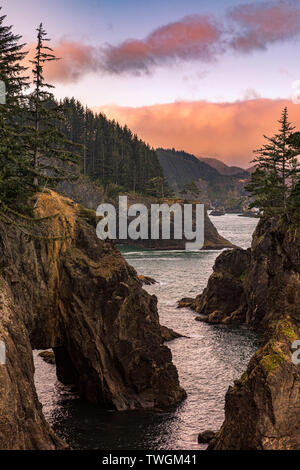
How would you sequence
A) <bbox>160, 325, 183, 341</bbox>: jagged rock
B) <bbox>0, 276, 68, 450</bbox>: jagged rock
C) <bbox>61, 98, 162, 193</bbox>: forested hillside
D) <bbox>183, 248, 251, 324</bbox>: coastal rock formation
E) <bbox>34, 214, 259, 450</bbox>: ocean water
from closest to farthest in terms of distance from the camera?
<bbox>0, 276, 68, 450</bbox>: jagged rock → <bbox>34, 214, 259, 450</bbox>: ocean water → <bbox>160, 325, 183, 341</bbox>: jagged rock → <bbox>183, 248, 251, 324</bbox>: coastal rock formation → <bbox>61, 98, 162, 193</bbox>: forested hillside

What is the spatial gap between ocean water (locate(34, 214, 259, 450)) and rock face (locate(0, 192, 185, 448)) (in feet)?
6.09

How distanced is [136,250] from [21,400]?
121 metres

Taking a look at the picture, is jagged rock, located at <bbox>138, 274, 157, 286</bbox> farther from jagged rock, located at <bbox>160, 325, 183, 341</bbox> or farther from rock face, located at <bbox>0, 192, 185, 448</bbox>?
rock face, located at <bbox>0, 192, 185, 448</bbox>

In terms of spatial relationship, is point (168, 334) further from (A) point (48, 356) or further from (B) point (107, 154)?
(B) point (107, 154)

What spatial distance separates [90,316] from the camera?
38062 mm

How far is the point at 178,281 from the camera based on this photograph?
311ft

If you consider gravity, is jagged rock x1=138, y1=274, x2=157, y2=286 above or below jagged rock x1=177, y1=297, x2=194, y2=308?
above

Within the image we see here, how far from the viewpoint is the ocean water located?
108 feet

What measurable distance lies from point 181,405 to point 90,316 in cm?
1107

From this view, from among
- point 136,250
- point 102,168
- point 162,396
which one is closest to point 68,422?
point 162,396

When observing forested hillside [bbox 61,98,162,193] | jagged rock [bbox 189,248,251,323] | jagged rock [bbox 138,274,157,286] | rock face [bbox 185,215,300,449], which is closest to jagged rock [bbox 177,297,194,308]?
jagged rock [bbox 189,248,251,323]

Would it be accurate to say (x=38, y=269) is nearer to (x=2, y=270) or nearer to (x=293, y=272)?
(x=2, y=270)

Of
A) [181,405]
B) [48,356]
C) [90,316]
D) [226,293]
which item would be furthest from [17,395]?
[226,293]

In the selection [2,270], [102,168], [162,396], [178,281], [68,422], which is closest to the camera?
[2,270]
